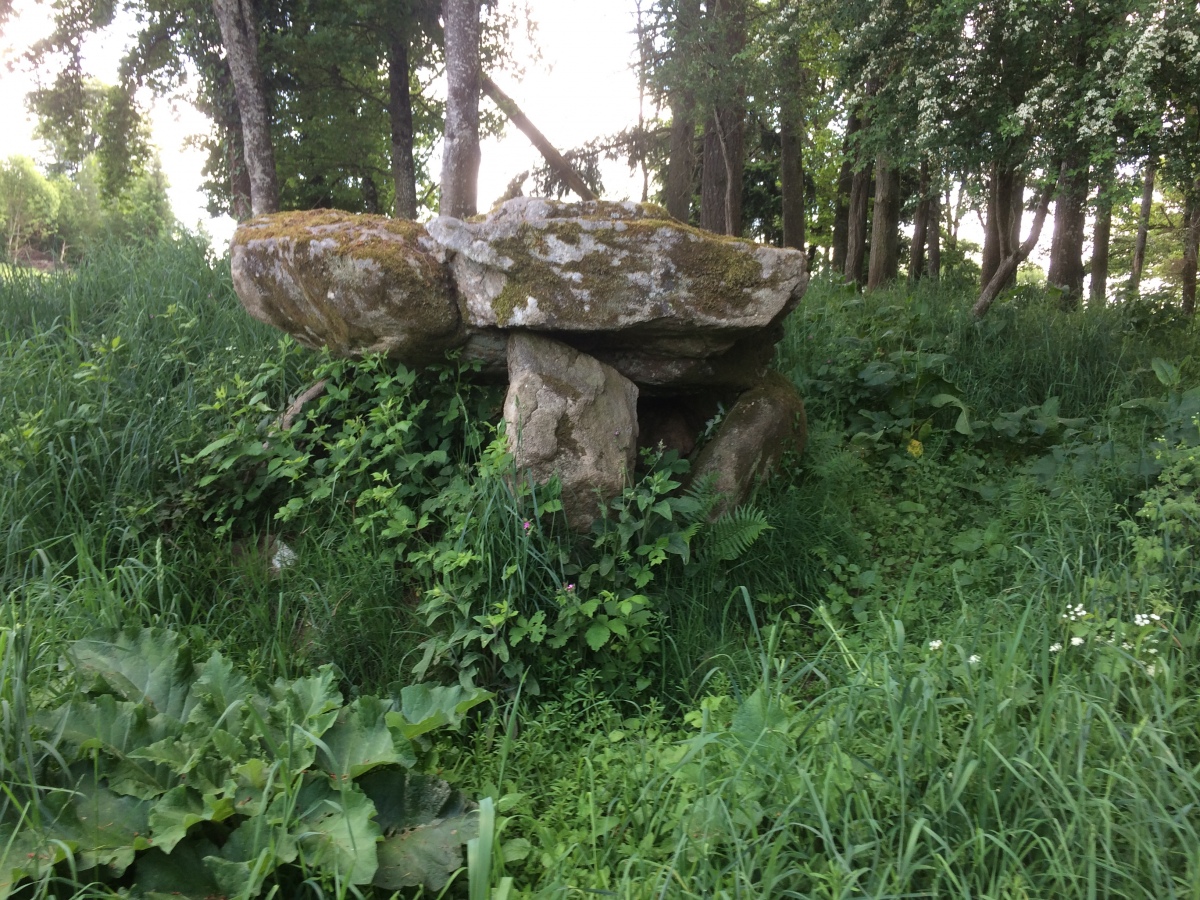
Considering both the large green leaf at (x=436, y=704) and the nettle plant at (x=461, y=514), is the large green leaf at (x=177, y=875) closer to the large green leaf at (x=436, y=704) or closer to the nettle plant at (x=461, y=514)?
the large green leaf at (x=436, y=704)

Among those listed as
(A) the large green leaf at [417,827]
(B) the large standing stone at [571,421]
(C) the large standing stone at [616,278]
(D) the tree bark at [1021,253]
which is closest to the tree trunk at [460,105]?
(C) the large standing stone at [616,278]

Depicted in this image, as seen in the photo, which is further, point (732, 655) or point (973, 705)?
point (732, 655)

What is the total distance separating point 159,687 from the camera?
98.1 inches

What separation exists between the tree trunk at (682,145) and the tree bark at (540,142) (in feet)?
4.47

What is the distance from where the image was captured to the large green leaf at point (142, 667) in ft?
8.09

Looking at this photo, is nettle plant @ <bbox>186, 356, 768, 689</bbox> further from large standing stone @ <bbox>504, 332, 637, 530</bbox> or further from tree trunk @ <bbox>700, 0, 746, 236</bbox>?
tree trunk @ <bbox>700, 0, 746, 236</bbox>

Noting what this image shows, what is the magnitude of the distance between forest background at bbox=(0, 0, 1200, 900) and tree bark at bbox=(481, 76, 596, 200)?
394 cm

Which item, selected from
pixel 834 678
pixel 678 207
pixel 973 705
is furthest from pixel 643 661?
pixel 678 207

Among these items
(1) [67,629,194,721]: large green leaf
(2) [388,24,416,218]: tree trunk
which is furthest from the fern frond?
(2) [388,24,416,218]: tree trunk

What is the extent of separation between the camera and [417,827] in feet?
7.28

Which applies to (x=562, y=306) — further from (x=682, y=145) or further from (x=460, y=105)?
(x=682, y=145)

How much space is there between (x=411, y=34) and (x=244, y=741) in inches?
468

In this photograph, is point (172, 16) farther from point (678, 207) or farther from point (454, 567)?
point (454, 567)

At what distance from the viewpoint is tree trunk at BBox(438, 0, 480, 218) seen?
314 inches
